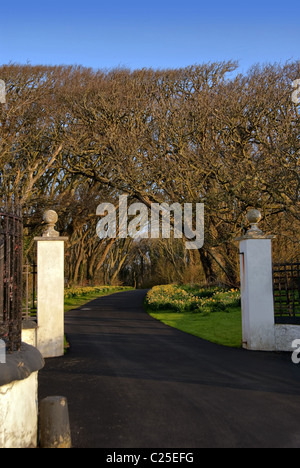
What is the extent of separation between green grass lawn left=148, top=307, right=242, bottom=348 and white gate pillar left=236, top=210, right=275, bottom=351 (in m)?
0.71

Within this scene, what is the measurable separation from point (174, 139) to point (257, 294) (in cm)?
1128

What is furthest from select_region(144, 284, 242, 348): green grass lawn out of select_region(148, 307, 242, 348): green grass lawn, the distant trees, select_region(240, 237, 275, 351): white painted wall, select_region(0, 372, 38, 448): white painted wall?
select_region(0, 372, 38, 448): white painted wall

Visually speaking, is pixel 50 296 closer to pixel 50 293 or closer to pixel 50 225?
pixel 50 293

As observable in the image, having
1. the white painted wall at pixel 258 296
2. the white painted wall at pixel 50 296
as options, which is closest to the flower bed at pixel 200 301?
the white painted wall at pixel 258 296

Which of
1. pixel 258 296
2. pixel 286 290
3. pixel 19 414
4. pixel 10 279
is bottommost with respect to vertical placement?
pixel 19 414

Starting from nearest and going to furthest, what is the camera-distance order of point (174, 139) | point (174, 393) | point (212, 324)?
point (174, 393) < point (212, 324) < point (174, 139)

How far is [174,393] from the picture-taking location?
20.0ft

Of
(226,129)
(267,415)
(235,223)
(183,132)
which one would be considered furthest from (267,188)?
(267,415)

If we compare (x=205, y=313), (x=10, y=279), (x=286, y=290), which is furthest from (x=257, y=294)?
(x=10, y=279)

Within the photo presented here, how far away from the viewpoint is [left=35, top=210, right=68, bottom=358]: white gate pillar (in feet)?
30.7

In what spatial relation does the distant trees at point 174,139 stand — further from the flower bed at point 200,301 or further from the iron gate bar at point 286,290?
the iron gate bar at point 286,290

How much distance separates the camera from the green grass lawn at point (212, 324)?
11.1m

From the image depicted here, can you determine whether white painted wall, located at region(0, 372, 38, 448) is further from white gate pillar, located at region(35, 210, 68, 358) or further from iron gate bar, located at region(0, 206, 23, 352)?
white gate pillar, located at region(35, 210, 68, 358)
